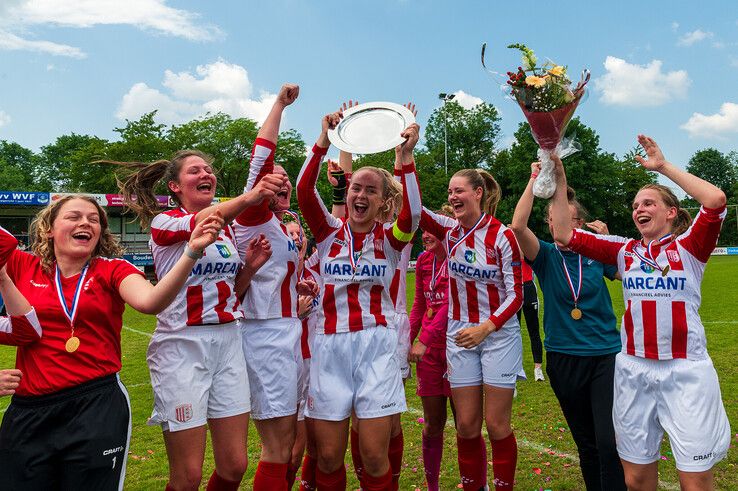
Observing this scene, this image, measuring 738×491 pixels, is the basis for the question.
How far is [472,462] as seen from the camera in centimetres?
429

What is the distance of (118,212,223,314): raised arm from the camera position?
2.73m

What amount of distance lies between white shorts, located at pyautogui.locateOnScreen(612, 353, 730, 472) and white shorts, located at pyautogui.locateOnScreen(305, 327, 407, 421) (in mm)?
1369

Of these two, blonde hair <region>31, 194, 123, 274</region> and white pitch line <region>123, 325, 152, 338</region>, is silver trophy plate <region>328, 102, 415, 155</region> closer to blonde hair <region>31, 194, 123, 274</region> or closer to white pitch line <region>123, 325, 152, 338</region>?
blonde hair <region>31, 194, 123, 274</region>

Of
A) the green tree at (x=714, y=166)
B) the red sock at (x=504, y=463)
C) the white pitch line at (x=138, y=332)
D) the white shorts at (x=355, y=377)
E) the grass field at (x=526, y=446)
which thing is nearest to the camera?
the white shorts at (x=355, y=377)

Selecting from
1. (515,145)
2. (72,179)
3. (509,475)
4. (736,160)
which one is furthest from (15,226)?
(736,160)

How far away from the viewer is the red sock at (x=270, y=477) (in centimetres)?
369

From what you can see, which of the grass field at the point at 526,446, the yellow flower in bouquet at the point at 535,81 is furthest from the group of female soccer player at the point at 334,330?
the grass field at the point at 526,446

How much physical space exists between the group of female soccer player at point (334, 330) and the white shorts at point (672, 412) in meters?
0.01

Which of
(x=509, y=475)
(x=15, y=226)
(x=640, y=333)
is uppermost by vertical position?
(x=15, y=226)

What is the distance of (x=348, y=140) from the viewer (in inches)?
155

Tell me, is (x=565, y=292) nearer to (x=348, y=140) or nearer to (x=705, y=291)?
(x=348, y=140)

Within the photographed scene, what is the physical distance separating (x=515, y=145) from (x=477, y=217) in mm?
49639

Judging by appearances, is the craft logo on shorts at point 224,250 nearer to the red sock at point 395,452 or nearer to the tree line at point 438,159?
the red sock at point 395,452

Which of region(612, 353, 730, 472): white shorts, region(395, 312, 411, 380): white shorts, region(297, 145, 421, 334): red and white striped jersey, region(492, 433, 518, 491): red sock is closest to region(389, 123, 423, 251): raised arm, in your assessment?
region(297, 145, 421, 334): red and white striped jersey
